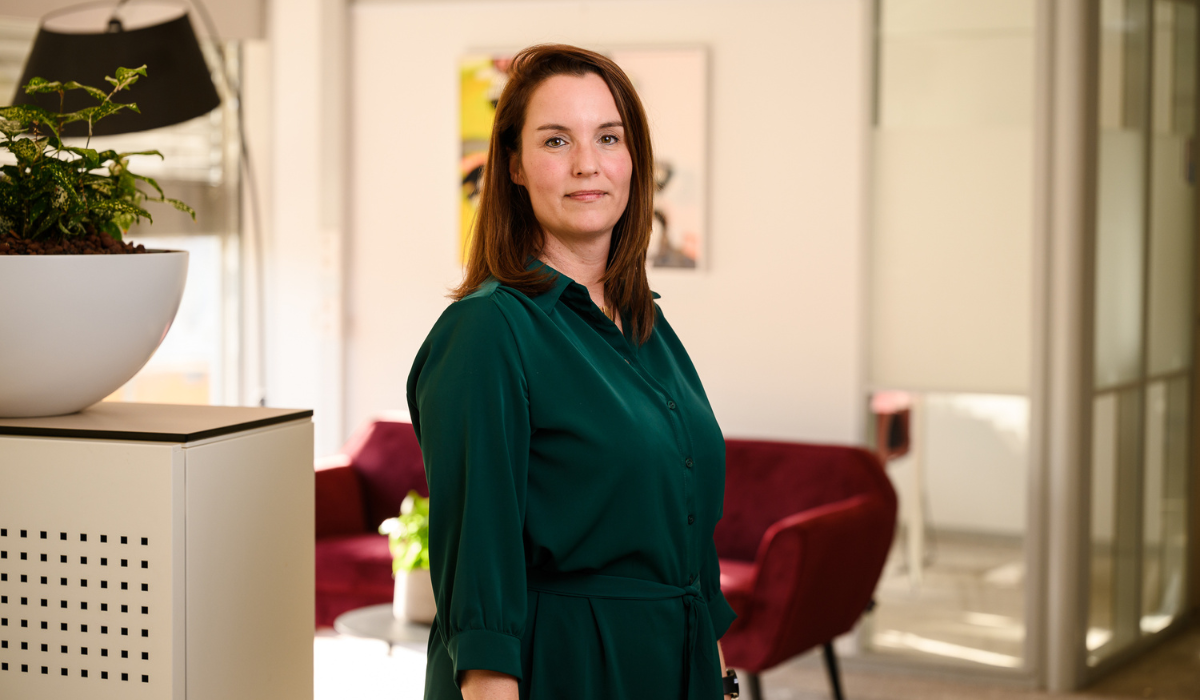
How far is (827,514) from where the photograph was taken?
10.8 ft

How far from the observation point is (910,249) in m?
3.96

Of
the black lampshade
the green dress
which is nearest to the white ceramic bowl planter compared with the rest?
the green dress

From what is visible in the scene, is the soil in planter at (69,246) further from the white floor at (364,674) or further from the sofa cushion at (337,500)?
the sofa cushion at (337,500)

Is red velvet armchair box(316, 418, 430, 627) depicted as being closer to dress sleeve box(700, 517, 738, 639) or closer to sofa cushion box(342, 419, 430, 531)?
sofa cushion box(342, 419, 430, 531)

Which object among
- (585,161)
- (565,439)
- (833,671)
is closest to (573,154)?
(585,161)

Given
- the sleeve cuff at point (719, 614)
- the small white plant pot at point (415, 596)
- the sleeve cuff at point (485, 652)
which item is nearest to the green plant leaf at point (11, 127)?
the sleeve cuff at point (485, 652)

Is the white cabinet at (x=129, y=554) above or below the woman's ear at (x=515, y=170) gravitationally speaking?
below

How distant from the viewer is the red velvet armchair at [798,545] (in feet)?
10.6

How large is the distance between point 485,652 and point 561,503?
0.18m

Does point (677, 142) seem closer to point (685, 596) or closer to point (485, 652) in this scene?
point (685, 596)

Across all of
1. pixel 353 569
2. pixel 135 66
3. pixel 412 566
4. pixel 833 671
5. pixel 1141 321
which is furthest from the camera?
pixel 1141 321

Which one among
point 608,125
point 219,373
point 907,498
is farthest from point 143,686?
point 219,373

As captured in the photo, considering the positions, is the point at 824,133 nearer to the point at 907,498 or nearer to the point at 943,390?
the point at 943,390

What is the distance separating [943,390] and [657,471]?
9.39ft
